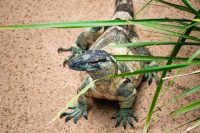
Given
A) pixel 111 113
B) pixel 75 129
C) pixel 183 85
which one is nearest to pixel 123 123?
pixel 111 113

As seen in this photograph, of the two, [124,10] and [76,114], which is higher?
[124,10]

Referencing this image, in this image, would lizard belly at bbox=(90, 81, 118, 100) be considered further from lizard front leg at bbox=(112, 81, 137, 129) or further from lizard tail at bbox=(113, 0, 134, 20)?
lizard tail at bbox=(113, 0, 134, 20)

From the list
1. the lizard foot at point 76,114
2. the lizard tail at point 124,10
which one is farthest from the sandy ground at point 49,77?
the lizard tail at point 124,10

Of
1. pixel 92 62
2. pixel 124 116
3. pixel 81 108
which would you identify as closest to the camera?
pixel 92 62

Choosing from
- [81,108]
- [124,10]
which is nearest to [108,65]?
[81,108]

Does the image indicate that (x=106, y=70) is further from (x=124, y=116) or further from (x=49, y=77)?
(x=49, y=77)

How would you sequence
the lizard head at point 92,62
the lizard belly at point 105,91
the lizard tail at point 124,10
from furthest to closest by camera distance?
the lizard tail at point 124,10, the lizard belly at point 105,91, the lizard head at point 92,62

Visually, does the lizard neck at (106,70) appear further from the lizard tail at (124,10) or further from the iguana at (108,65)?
the lizard tail at (124,10)

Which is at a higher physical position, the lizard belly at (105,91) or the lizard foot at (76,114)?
the lizard belly at (105,91)
